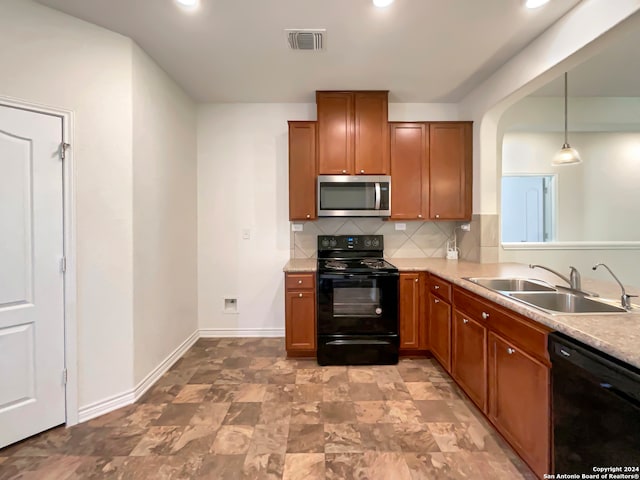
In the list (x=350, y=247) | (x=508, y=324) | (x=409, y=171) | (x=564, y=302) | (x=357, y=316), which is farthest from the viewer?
(x=350, y=247)

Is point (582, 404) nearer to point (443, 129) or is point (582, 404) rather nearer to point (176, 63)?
point (443, 129)

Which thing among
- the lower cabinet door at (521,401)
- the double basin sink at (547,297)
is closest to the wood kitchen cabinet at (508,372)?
the lower cabinet door at (521,401)

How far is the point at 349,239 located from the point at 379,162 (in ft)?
2.94

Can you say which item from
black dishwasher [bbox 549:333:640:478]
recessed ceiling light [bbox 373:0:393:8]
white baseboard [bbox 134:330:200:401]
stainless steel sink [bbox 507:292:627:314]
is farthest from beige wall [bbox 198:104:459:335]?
black dishwasher [bbox 549:333:640:478]

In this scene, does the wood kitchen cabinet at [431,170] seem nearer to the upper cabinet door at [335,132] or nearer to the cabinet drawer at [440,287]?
the upper cabinet door at [335,132]

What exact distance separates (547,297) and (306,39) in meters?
2.41

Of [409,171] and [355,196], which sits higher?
[409,171]

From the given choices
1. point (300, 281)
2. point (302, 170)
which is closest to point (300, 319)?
point (300, 281)

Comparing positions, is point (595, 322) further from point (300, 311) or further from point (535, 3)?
point (300, 311)

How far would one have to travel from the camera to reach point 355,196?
9.98 ft

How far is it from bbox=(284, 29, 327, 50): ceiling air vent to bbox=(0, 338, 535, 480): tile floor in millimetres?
2653

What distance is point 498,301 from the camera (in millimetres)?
1677

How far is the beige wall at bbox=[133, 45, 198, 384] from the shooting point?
7.38ft

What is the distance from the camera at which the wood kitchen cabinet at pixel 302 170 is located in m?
3.05
